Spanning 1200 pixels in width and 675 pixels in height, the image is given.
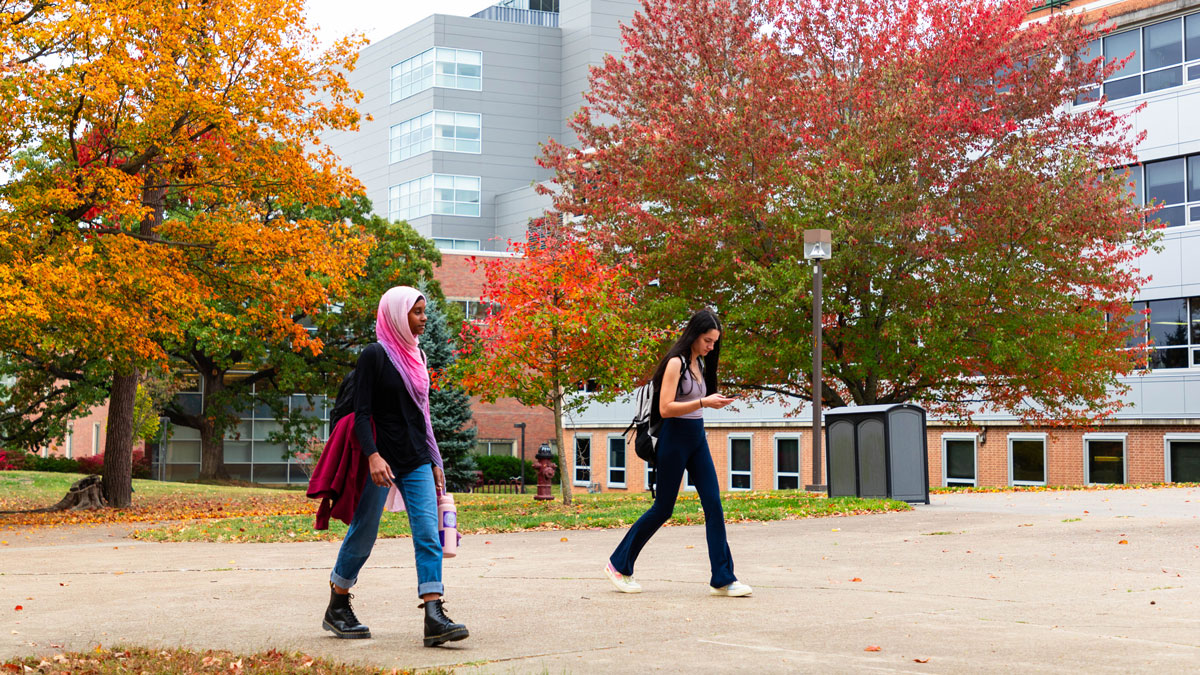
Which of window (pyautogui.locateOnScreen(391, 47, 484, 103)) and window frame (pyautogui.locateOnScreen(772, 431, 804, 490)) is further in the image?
window (pyautogui.locateOnScreen(391, 47, 484, 103))

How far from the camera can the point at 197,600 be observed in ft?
26.6

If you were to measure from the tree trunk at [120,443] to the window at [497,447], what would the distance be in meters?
36.5

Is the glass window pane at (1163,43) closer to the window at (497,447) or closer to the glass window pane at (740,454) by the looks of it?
Answer: the glass window pane at (740,454)

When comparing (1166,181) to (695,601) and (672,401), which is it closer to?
(672,401)

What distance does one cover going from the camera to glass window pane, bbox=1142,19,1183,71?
106 ft

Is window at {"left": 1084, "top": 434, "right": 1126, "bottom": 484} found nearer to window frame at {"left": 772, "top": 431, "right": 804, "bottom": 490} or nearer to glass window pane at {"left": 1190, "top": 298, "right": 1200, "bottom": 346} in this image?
glass window pane at {"left": 1190, "top": 298, "right": 1200, "bottom": 346}

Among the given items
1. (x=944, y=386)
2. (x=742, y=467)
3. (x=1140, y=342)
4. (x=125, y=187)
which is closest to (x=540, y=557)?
(x=125, y=187)

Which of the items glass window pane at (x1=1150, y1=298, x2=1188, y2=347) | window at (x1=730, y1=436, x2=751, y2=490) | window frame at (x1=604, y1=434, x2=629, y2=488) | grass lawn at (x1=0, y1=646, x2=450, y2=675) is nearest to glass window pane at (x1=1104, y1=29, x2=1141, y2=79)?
glass window pane at (x1=1150, y1=298, x2=1188, y2=347)

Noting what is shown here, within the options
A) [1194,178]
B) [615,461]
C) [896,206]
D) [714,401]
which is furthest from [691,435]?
[615,461]

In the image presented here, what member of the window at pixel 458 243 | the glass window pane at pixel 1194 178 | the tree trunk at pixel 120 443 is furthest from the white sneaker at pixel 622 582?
the window at pixel 458 243

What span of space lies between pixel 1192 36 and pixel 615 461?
23471 mm

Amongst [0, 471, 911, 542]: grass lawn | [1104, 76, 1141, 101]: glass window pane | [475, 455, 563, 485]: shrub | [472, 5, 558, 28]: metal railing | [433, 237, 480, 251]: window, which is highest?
[472, 5, 558, 28]: metal railing

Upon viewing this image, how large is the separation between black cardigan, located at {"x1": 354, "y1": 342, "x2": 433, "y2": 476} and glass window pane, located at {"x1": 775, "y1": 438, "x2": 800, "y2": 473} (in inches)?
1302

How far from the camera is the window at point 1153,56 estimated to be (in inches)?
1260
